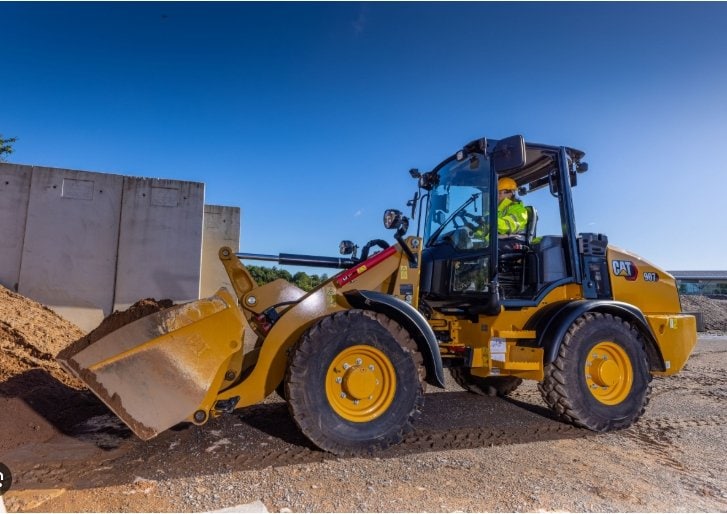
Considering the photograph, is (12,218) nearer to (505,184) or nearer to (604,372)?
(505,184)

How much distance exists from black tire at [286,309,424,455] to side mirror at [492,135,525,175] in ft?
6.05

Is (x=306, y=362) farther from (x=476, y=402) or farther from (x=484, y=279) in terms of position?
(x=476, y=402)

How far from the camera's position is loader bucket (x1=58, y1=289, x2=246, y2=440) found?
3152 millimetres

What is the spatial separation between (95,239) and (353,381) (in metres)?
9.14

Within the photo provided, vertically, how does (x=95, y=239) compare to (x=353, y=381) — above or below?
above

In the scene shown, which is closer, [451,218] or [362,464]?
[362,464]

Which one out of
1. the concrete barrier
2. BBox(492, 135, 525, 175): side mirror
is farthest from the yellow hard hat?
the concrete barrier

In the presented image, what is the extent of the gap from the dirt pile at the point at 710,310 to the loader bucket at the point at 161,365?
884 inches

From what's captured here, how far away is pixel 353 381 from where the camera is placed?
359 cm

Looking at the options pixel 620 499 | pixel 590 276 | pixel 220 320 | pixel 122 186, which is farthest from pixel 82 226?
pixel 620 499

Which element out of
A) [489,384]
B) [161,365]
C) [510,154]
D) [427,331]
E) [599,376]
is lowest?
[489,384]

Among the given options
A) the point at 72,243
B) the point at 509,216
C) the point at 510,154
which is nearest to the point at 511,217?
the point at 509,216

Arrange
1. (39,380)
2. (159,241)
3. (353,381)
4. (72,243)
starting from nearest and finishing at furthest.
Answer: (353,381) → (39,380) → (72,243) → (159,241)

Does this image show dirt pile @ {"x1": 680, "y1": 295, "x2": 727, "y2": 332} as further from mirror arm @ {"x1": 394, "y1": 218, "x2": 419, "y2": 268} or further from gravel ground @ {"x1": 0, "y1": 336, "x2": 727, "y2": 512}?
mirror arm @ {"x1": 394, "y1": 218, "x2": 419, "y2": 268}
